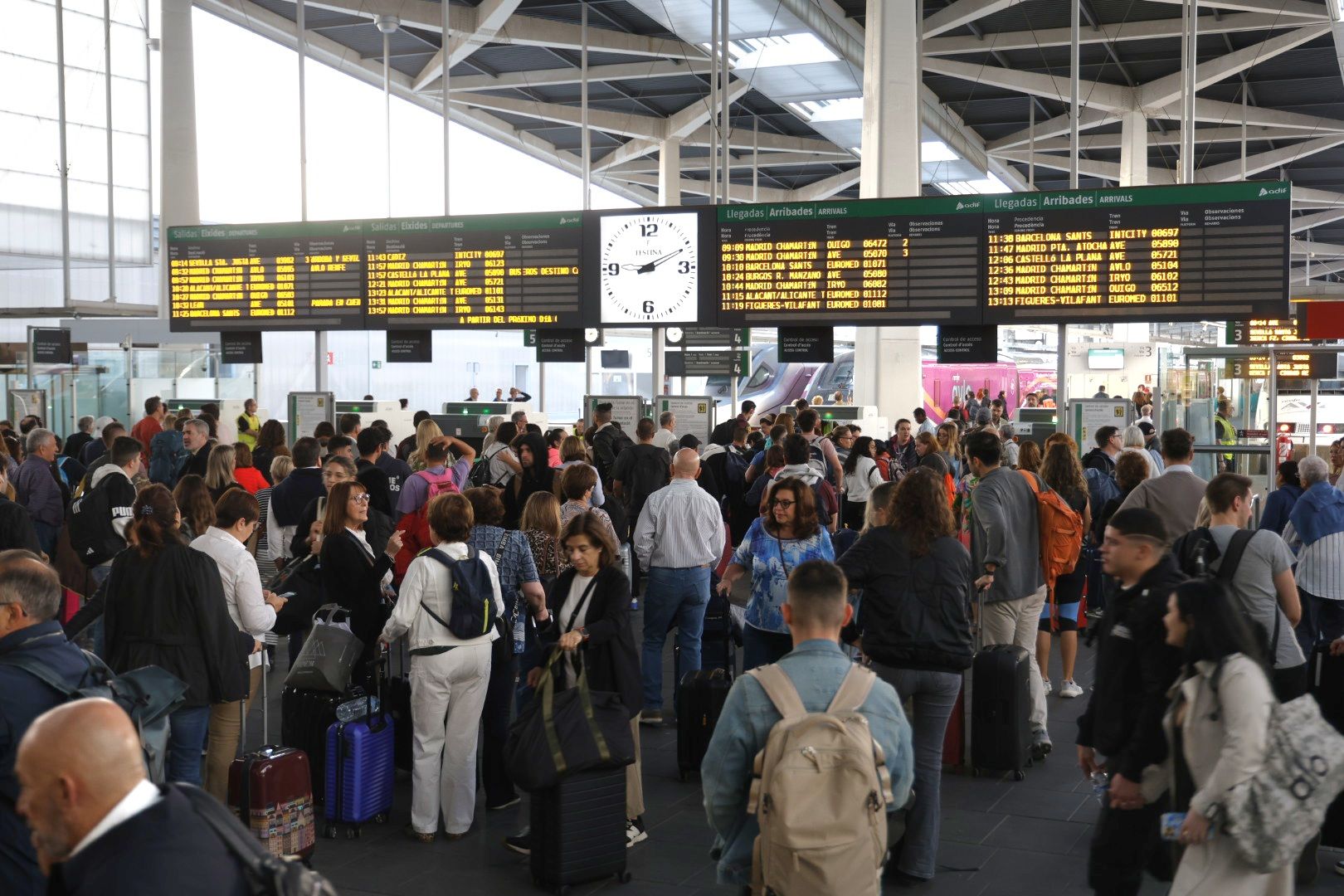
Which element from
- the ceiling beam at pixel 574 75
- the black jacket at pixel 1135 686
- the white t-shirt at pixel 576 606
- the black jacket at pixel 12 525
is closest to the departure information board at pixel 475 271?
the black jacket at pixel 12 525

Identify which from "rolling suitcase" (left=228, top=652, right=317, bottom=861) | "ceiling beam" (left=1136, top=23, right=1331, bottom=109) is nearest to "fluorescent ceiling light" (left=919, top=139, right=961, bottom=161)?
"ceiling beam" (left=1136, top=23, right=1331, bottom=109)

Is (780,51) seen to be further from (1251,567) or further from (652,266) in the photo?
(1251,567)

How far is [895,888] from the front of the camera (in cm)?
486

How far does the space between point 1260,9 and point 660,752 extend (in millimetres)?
17031

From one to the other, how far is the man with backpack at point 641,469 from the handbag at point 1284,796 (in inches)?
297

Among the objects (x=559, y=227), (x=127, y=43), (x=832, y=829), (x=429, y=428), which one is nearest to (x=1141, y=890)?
(x=832, y=829)

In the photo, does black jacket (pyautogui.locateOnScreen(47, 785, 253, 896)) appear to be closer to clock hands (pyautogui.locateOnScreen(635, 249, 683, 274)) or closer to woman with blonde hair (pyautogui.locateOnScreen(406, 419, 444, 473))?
woman with blonde hair (pyautogui.locateOnScreen(406, 419, 444, 473))

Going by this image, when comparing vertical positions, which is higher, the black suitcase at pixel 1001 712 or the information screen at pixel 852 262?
the information screen at pixel 852 262

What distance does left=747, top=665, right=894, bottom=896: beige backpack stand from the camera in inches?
121

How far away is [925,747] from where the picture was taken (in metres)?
4.85

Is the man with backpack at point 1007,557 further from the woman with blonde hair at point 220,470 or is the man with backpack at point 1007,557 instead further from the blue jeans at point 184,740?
the woman with blonde hair at point 220,470

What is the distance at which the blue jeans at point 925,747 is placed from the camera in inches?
188

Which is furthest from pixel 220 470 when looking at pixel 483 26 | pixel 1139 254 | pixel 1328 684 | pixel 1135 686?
pixel 483 26

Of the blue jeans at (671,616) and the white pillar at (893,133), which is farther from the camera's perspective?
the white pillar at (893,133)
